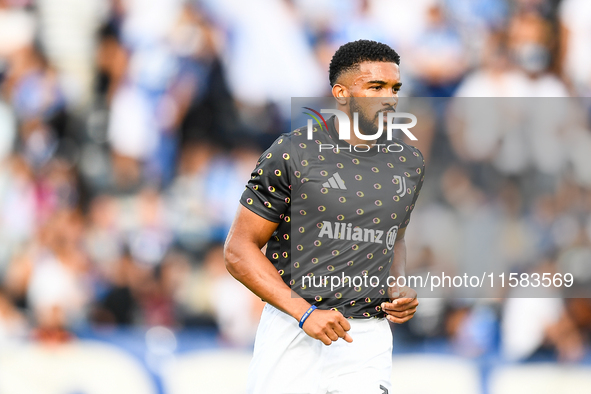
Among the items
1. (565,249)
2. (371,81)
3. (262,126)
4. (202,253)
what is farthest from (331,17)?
(371,81)

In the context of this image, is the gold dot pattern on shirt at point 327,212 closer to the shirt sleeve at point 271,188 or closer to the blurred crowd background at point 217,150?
the shirt sleeve at point 271,188

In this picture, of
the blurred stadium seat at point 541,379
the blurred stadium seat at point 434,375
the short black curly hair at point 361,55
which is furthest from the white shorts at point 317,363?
the blurred stadium seat at point 541,379

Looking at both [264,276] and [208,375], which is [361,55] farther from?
[208,375]

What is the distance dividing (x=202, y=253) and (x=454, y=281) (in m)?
1.98

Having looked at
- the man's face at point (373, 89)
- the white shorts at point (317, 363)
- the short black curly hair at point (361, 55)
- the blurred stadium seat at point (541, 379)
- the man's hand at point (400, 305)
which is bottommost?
the white shorts at point (317, 363)

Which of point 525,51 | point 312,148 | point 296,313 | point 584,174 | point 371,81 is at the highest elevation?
point 525,51

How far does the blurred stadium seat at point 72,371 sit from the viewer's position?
4906 millimetres

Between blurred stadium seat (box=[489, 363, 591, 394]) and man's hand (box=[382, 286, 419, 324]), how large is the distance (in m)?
2.65

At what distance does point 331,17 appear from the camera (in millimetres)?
5340

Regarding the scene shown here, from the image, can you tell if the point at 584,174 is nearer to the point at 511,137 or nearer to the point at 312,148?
the point at 511,137

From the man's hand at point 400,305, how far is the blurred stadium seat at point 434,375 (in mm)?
2514

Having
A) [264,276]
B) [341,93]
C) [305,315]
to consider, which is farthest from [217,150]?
[305,315]

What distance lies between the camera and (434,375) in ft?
15.8

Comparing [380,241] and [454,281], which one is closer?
[380,241]
